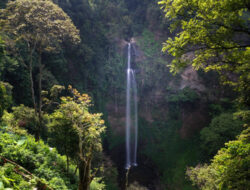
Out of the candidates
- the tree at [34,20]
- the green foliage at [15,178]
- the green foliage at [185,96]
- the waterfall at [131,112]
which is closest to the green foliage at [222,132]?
the green foliage at [185,96]

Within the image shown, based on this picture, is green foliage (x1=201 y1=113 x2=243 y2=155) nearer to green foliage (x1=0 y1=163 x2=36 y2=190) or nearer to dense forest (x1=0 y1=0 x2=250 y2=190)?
dense forest (x1=0 y1=0 x2=250 y2=190)

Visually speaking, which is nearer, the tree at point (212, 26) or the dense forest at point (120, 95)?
the tree at point (212, 26)

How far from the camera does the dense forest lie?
4.71m

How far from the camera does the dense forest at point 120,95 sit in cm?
471

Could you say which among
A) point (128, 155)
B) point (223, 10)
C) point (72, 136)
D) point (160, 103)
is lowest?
point (128, 155)

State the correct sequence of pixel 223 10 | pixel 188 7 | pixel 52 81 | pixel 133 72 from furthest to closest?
pixel 133 72 < pixel 52 81 < pixel 188 7 < pixel 223 10

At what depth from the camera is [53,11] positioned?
9039mm

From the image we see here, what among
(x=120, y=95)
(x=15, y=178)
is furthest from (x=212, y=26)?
(x=120, y=95)

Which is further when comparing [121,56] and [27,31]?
[121,56]

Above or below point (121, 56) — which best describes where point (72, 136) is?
below

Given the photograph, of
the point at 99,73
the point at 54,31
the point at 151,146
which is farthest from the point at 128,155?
the point at 54,31

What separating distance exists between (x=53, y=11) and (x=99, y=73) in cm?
1439

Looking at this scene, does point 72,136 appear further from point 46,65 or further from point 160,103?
point 160,103

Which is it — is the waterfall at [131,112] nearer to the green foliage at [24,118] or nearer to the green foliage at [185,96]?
the green foliage at [185,96]
